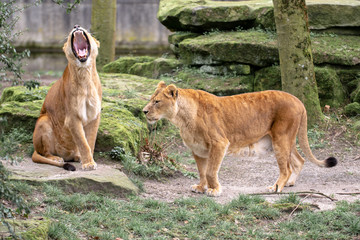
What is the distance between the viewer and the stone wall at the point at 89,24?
19.5 meters

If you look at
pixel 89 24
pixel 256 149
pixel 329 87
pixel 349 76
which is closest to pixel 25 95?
pixel 256 149

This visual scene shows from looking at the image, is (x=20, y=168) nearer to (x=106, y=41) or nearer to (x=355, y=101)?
(x=355, y=101)

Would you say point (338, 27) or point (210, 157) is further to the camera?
point (338, 27)

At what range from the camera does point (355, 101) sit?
10.8m

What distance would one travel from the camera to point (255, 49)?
447 inches

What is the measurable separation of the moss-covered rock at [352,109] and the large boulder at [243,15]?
2349 millimetres

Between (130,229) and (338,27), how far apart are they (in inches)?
341

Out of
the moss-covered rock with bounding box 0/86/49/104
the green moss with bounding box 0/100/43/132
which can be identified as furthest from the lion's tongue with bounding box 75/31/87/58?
the moss-covered rock with bounding box 0/86/49/104

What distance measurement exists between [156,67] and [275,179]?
5.84 metres

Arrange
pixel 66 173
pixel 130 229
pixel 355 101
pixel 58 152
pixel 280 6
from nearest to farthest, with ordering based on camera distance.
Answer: pixel 130 229 → pixel 66 173 → pixel 58 152 → pixel 280 6 → pixel 355 101

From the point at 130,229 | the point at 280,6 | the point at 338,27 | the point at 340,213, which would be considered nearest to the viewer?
the point at 130,229

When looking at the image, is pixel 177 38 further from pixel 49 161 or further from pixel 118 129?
pixel 49 161

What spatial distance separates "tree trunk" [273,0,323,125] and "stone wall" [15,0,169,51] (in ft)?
33.9

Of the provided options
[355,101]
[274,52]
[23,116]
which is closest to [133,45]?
[274,52]
